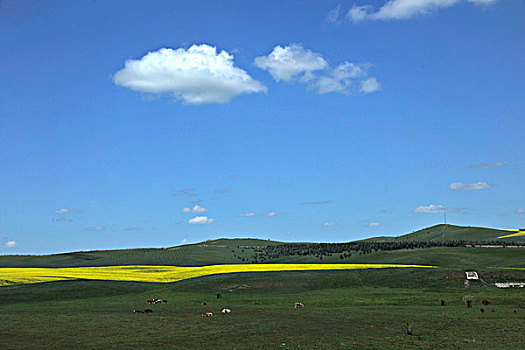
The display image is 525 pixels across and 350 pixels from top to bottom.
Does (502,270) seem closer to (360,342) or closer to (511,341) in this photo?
(511,341)

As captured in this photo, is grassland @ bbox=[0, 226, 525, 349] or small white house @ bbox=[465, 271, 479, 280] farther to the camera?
small white house @ bbox=[465, 271, 479, 280]

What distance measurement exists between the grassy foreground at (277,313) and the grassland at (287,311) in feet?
0.26

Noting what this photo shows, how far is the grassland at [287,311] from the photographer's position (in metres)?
32.6

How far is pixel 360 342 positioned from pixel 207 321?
13.2 m

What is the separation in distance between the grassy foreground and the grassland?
0.26 feet

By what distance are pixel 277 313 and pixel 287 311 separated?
1.61 m

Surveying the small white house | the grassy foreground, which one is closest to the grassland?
the grassy foreground

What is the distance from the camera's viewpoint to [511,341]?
32375 mm

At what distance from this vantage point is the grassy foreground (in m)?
32.5

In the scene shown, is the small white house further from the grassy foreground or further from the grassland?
the grassland

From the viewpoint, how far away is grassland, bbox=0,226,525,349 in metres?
32.6

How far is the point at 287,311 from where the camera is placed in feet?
151

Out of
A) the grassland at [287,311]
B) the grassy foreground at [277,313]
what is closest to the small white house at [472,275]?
the grassy foreground at [277,313]

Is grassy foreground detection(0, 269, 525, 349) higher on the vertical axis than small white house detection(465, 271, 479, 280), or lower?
lower
